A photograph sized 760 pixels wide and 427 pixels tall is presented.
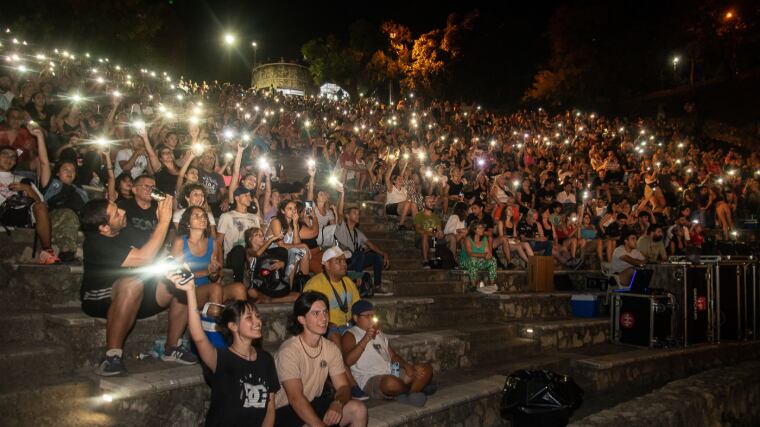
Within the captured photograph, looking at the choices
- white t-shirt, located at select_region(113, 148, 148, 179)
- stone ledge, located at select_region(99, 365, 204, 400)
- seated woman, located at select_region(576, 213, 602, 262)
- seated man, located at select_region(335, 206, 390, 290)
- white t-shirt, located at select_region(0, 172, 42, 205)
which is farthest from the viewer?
seated woman, located at select_region(576, 213, 602, 262)

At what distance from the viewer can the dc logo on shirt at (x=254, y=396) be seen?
3.74 m

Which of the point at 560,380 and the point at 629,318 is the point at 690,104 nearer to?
the point at 629,318

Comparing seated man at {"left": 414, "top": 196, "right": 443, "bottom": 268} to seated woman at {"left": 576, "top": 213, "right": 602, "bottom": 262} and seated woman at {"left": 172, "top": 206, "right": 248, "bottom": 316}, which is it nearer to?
seated woman at {"left": 576, "top": 213, "right": 602, "bottom": 262}

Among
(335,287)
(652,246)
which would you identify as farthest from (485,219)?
(335,287)

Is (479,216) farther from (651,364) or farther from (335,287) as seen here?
(335,287)

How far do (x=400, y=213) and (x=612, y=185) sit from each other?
9.22 meters

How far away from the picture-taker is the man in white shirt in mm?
6551


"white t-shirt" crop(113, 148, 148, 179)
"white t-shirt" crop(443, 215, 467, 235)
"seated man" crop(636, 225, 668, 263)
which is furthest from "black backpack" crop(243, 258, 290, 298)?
"seated man" crop(636, 225, 668, 263)

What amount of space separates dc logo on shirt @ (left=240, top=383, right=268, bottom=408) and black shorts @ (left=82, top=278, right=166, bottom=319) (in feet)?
4.81

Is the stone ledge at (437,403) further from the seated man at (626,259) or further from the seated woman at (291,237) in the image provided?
the seated man at (626,259)

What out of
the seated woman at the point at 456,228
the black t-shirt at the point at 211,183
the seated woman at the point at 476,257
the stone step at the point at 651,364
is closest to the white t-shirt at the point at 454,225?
the seated woman at the point at 456,228

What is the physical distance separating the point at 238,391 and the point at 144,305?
1.54 metres

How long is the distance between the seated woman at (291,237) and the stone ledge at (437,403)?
2.28 meters

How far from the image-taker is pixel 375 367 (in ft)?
17.9
